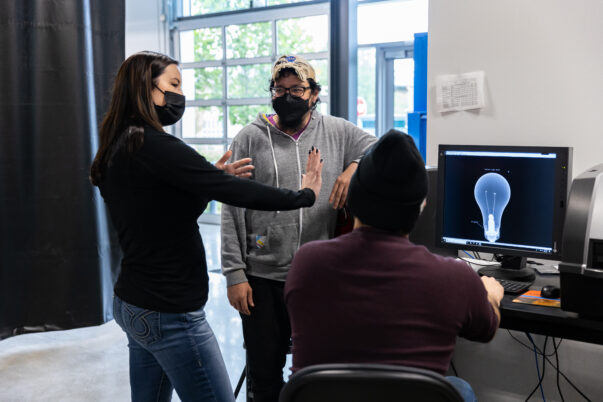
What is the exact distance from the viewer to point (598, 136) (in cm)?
198

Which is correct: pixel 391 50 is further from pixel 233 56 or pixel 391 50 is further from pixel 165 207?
pixel 165 207

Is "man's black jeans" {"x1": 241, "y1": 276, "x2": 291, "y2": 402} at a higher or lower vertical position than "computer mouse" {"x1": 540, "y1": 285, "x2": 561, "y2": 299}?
lower

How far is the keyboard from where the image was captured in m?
1.68

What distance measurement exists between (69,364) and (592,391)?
98.5 inches

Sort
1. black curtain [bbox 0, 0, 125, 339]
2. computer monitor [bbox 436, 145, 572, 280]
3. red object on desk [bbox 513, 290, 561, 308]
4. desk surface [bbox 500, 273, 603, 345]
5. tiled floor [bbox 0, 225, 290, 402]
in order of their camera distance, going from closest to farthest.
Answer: desk surface [bbox 500, 273, 603, 345] → red object on desk [bbox 513, 290, 561, 308] → computer monitor [bbox 436, 145, 572, 280] → tiled floor [bbox 0, 225, 290, 402] → black curtain [bbox 0, 0, 125, 339]

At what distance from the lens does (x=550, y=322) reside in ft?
4.86

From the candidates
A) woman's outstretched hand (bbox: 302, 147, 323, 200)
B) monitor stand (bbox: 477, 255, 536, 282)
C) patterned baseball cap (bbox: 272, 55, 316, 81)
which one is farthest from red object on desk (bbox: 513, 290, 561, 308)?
patterned baseball cap (bbox: 272, 55, 316, 81)

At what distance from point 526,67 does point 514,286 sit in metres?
0.89

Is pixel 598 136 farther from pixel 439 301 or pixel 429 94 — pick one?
pixel 439 301

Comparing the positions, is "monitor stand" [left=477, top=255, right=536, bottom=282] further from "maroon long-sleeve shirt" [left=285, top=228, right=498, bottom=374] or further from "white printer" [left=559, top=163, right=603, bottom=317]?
"maroon long-sleeve shirt" [left=285, top=228, right=498, bottom=374]

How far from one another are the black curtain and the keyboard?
8.03ft

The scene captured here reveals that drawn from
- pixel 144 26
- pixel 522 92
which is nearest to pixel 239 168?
pixel 522 92

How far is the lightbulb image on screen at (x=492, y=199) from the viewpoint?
187cm

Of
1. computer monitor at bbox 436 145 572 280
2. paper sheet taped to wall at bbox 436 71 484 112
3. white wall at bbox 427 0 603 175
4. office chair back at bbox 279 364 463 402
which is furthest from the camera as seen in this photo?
paper sheet taped to wall at bbox 436 71 484 112
